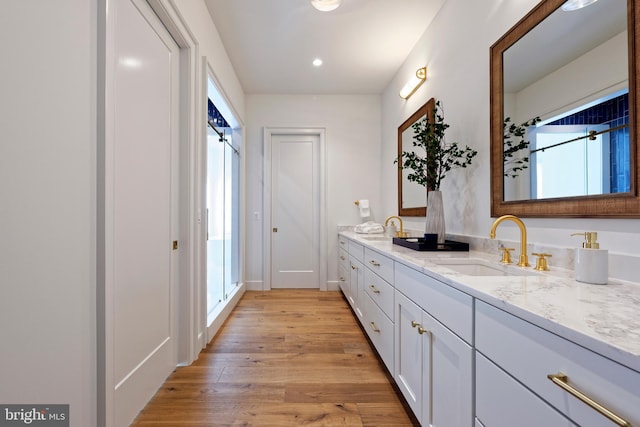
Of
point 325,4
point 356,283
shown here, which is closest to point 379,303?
point 356,283

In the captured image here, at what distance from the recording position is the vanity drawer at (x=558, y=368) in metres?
0.45

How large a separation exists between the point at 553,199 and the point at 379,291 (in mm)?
1059

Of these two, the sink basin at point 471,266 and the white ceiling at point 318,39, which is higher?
the white ceiling at point 318,39

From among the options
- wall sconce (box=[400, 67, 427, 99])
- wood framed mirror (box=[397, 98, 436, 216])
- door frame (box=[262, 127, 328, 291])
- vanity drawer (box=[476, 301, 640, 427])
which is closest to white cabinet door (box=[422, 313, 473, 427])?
vanity drawer (box=[476, 301, 640, 427])

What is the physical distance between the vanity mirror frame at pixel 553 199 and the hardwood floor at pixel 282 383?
46.2 inches

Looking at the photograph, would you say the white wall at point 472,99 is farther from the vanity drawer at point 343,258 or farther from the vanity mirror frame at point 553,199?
the vanity drawer at point 343,258

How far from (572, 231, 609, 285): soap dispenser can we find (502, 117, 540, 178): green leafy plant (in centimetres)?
53

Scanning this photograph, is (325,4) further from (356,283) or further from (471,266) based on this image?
(356,283)

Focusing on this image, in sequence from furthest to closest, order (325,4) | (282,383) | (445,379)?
(325,4) < (282,383) < (445,379)

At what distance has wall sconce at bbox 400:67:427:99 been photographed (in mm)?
2418

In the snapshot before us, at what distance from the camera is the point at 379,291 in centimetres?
183

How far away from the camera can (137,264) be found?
1356 mm

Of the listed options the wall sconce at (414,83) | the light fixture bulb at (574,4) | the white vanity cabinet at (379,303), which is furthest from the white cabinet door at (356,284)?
the light fixture bulb at (574,4)

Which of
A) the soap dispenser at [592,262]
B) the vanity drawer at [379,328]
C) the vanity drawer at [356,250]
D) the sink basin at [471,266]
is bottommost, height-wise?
the vanity drawer at [379,328]
